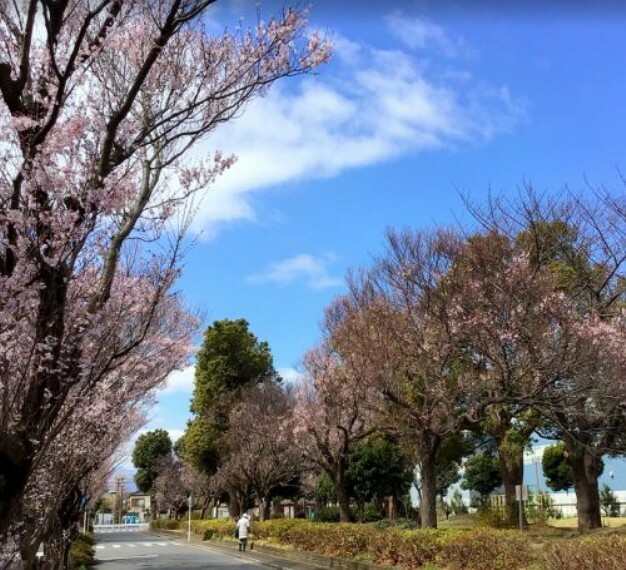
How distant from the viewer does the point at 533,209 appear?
17.3 m

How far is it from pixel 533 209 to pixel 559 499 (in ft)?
105

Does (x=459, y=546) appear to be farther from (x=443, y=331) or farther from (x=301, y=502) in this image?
(x=301, y=502)

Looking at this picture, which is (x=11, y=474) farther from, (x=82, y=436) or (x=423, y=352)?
(x=423, y=352)

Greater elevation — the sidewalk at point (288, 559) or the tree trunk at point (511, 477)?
the tree trunk at point (511, 477)

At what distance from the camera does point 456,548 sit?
13.3m

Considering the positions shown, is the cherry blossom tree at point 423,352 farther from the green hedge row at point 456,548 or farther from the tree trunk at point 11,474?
the tree trunk at point 11,474

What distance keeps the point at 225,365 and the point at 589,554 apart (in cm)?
2928

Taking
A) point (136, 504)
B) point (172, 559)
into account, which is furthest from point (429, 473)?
point (136, 504)

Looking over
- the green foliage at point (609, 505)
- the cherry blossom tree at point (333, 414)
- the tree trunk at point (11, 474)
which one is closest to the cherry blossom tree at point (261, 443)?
the cherry blossom tree at point (333, 414)

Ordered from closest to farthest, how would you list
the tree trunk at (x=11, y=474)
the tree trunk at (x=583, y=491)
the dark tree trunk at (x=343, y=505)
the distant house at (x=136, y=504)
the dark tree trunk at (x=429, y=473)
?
the tree trunk at (x=11, y=474) < the dark tree trunk at (x=429, y=473) < the tree trunk at (x=583, y=491) < the dark tree trunk at (x=343, y=505) < the distant house at (x=136, y=504)

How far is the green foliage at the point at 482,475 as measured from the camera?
144 ft

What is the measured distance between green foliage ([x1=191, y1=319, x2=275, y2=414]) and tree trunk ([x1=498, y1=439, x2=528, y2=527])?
1462 centimetres

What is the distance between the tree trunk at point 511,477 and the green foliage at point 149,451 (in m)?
43.8

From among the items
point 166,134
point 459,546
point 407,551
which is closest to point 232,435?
point 407,551
